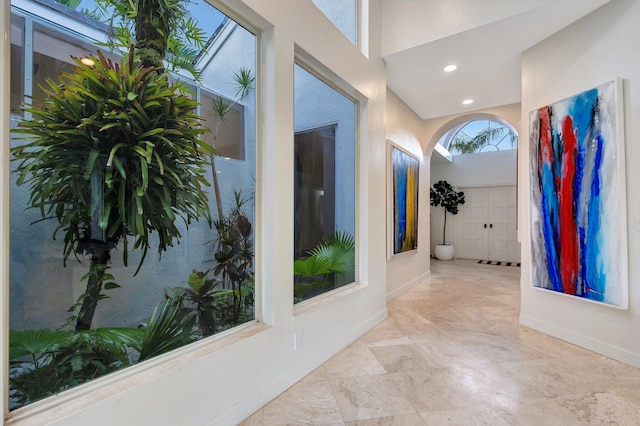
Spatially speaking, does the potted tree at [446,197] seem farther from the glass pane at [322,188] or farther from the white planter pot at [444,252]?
the glass pane at [322,188]

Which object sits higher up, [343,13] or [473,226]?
[343,13]

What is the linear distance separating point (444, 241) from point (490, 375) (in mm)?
6886

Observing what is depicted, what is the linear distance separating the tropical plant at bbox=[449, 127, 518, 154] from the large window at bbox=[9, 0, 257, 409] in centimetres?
800

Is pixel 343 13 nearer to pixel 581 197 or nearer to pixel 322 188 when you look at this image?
pixel 322 188

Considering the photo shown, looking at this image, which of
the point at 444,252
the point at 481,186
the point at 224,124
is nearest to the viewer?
the point at 224,124

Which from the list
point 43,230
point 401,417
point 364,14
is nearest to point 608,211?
point 401,417

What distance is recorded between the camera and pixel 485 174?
800 centimetres

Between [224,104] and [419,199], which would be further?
[419,199]

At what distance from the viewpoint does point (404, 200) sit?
4.43 m

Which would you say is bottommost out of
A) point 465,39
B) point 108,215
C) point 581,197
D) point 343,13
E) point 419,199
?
point 108,215

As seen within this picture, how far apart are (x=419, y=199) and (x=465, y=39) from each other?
2576 mm

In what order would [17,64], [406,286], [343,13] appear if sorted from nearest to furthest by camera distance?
[17,64]
[343,13]
[406,286]

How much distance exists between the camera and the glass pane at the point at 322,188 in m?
2.33

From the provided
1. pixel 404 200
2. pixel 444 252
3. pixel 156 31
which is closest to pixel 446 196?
pixel 444 252
